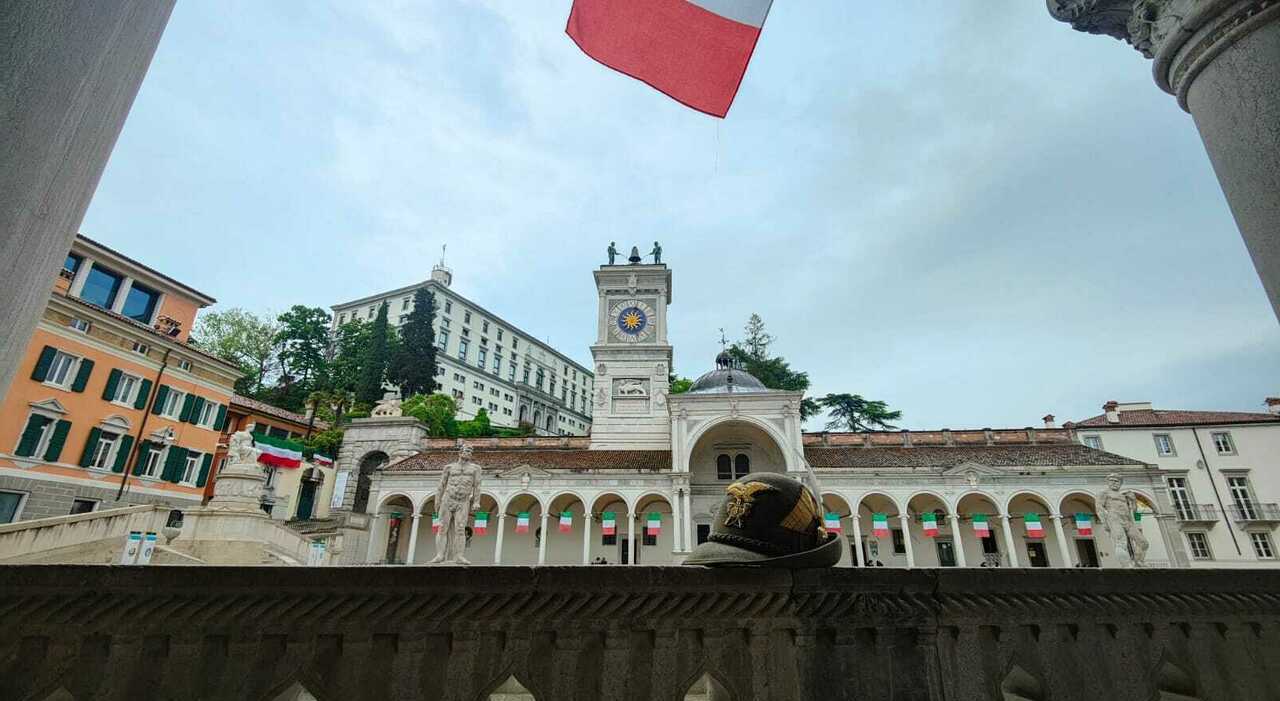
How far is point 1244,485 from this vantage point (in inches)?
1217

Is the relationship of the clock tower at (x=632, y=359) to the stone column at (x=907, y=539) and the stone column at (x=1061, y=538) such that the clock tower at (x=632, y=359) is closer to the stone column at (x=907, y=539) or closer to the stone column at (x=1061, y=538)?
the stone column at (x=907, y=539)

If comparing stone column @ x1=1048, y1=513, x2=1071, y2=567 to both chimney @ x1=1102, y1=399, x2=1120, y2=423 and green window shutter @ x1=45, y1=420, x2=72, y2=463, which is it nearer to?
chimney @ x1=1102, y1=399, x2=1120, y2=423

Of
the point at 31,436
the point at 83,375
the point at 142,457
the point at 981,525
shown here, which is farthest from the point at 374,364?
the point at 981,525

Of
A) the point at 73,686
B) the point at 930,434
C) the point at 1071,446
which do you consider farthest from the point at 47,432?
the point at 1071,446

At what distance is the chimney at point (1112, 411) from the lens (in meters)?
35.3

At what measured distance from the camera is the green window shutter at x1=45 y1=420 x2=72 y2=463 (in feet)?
65.8

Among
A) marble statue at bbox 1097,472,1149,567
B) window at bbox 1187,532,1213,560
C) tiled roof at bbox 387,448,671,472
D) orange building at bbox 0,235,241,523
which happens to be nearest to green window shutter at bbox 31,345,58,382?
orange building at bbox 0,235,241,523

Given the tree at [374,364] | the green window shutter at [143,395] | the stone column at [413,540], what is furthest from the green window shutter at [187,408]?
the tree at [374,364]

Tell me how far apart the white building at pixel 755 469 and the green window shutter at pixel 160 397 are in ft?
32.3

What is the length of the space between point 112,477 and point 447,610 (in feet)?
95.3

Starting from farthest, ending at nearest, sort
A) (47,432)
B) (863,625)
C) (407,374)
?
(407,374) → (47,432) → (863,625)

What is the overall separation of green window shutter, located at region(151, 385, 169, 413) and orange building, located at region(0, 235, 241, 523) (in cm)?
5

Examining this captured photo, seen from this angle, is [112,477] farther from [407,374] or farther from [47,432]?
[407,374]

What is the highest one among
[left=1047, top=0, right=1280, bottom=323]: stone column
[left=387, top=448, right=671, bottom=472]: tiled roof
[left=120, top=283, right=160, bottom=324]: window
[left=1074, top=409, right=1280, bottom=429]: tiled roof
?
[left=120, top=283, right=160, bottom=324]: window
